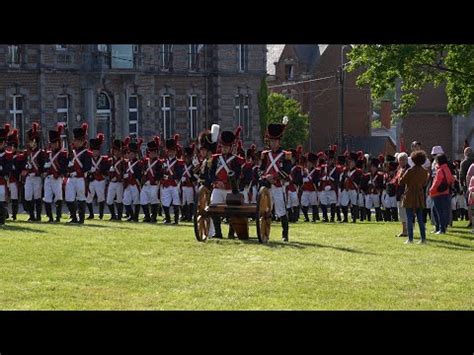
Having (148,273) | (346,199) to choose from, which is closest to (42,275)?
(148,273)

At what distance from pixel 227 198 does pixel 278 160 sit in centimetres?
116

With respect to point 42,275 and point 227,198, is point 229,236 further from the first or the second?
point 42,275

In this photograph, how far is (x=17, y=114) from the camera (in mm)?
49312

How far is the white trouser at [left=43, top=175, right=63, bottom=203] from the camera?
2530cm

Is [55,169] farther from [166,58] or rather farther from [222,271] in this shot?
[166,58]

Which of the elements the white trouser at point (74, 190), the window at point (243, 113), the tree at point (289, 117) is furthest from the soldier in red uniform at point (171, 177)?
the tree at point (289, 117)

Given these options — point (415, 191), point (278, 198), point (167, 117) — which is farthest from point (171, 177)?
point (167, 117)

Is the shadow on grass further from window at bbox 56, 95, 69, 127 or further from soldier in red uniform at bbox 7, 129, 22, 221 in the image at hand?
window at bbox 56, 95, 69, 127

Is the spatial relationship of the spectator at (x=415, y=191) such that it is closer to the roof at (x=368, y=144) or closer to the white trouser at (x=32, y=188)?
the white trouser at (x=32, y=188)

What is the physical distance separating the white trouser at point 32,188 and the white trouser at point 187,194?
158 inches

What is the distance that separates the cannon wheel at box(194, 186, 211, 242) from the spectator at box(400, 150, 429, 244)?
357 cm

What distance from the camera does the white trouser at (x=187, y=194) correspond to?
1116 inches

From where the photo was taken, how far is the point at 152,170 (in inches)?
1107
